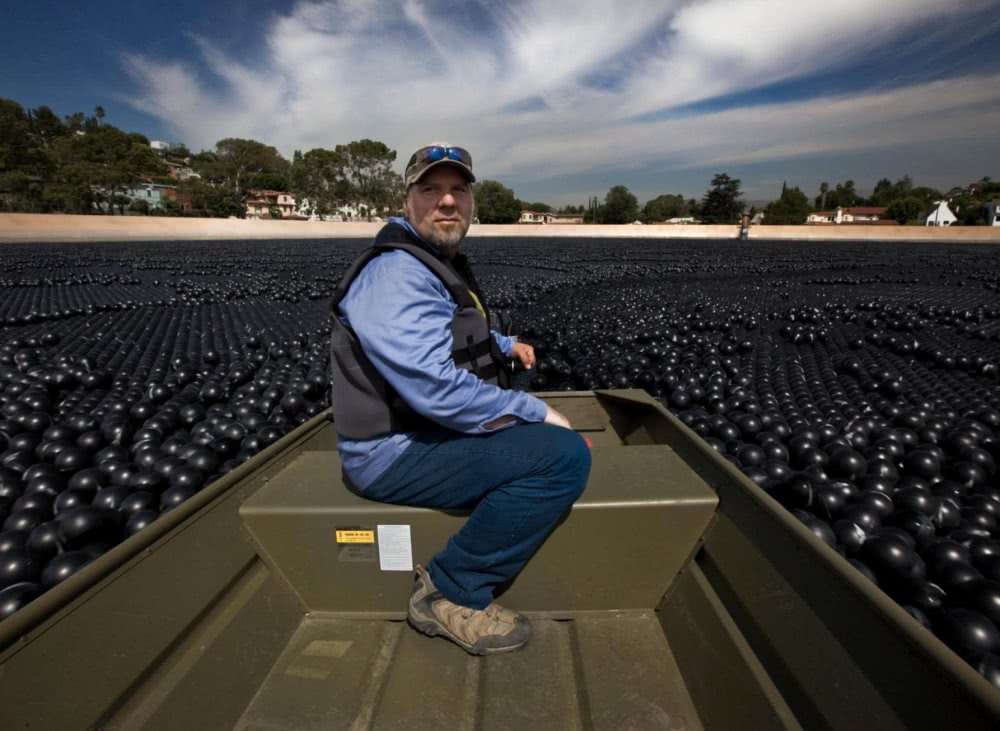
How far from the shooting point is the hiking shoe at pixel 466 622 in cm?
244

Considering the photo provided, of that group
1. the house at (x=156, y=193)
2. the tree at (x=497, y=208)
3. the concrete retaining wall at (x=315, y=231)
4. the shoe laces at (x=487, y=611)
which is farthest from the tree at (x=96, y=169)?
the shoe laces at (x=487, y=611)

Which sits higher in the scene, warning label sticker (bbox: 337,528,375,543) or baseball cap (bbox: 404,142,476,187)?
baseball cap (bbox: 404,142,476,187)

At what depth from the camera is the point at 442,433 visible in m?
2.53

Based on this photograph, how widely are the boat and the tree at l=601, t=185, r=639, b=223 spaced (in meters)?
108

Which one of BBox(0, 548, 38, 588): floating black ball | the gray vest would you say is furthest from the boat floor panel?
BBox(0, 548, 38, 588): floating black ball

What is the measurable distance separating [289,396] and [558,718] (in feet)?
16.3

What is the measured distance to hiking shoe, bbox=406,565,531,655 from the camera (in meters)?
2.44

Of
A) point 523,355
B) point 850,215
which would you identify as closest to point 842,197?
point 850,215

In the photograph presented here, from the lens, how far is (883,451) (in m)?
4.65

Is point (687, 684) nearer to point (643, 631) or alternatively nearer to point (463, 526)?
point (643, 631)

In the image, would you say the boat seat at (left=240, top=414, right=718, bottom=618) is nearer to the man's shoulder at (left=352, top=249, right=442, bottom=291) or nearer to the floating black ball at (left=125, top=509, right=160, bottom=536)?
the man's shoulder at (left=352, top=249, right=442, bottom=291)

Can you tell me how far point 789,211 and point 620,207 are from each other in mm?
30626

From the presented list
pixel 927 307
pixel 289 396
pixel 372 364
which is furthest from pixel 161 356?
pixel 927 307

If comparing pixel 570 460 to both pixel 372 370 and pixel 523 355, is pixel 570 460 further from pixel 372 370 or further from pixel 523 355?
pixel 523 355
